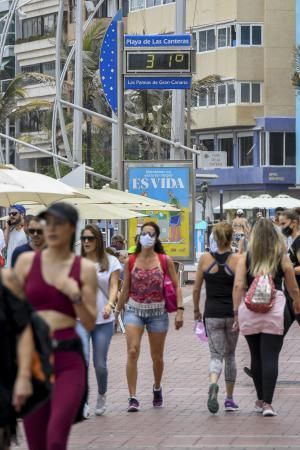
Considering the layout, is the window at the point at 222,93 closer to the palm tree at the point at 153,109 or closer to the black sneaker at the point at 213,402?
the palm tree at the point at 153,109

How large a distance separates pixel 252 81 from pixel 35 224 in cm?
5739

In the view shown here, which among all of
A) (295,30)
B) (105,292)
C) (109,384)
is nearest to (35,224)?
(105,292)

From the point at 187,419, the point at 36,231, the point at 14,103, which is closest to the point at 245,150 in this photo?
the point at 14,103

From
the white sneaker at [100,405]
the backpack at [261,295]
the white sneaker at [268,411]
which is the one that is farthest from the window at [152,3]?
the white sneaker at [268,411]

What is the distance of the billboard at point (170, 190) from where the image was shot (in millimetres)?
32438

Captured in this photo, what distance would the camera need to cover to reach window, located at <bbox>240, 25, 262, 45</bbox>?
67.6 m

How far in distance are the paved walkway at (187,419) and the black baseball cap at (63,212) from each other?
3263 mm

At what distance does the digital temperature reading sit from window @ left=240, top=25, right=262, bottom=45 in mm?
39077

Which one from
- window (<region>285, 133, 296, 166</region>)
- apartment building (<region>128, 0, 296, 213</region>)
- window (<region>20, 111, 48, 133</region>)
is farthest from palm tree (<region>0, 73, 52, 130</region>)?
window (<region>285, 133, 296, 166</region>)

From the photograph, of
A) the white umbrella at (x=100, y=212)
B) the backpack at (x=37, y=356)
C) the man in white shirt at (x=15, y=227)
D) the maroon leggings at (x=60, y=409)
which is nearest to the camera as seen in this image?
the backpack at (x=37, y=356)

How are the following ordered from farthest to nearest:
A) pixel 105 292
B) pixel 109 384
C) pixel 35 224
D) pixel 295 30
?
pixel 295 30
pixel 109 384
pixel 105 292
pixel 35 224

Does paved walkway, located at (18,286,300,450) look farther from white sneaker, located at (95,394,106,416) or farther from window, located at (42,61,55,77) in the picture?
window, located at (42,61,55,77)

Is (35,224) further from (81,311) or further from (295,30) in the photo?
(295,30)

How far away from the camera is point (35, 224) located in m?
10.9
